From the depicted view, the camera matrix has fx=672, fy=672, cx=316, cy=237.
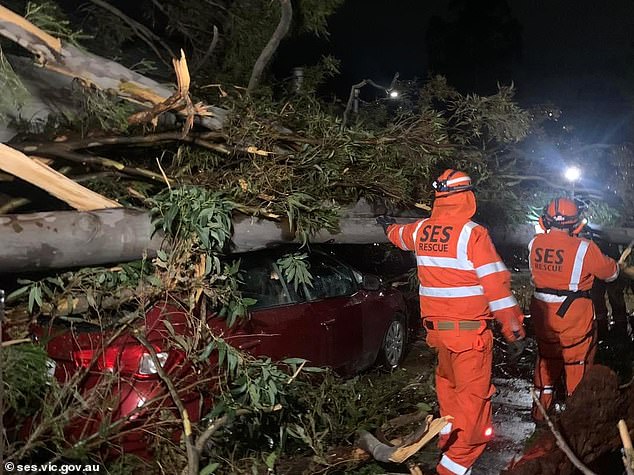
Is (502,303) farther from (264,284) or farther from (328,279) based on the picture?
(328,279)

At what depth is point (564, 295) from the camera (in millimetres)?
5441

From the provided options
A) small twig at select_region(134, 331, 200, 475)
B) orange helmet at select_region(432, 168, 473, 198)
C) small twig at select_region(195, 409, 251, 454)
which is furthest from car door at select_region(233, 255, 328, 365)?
orange helmet at select_region(432, 168, 473, 198)

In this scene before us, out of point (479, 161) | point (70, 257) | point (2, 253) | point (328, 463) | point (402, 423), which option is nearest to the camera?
point (2, 253)

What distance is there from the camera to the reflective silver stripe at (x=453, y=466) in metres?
4.02

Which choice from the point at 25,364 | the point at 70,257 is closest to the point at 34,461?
the point at 25,364

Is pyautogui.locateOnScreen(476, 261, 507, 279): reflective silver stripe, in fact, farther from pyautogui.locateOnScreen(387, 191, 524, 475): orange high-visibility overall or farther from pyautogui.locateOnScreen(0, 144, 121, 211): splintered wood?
pyautogui.locateOnScreen(0, 144, 121, 211): splintered wood

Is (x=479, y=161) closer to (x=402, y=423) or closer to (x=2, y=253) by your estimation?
(x=402, y=423)

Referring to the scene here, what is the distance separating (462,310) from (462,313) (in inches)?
0.7

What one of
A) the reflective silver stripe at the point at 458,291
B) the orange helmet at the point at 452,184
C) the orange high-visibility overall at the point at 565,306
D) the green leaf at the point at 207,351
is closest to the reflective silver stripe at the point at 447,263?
the reflective silver stripe at the point at 458,291

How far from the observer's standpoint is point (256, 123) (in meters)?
4.60

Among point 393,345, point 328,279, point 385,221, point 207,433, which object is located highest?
point 385,221

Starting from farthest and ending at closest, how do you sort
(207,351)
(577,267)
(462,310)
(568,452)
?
(577,267) → (462,310) → (207,351) → (568,452)

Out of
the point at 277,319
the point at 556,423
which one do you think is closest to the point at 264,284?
the point at 277,319

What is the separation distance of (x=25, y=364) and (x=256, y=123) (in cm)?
211
